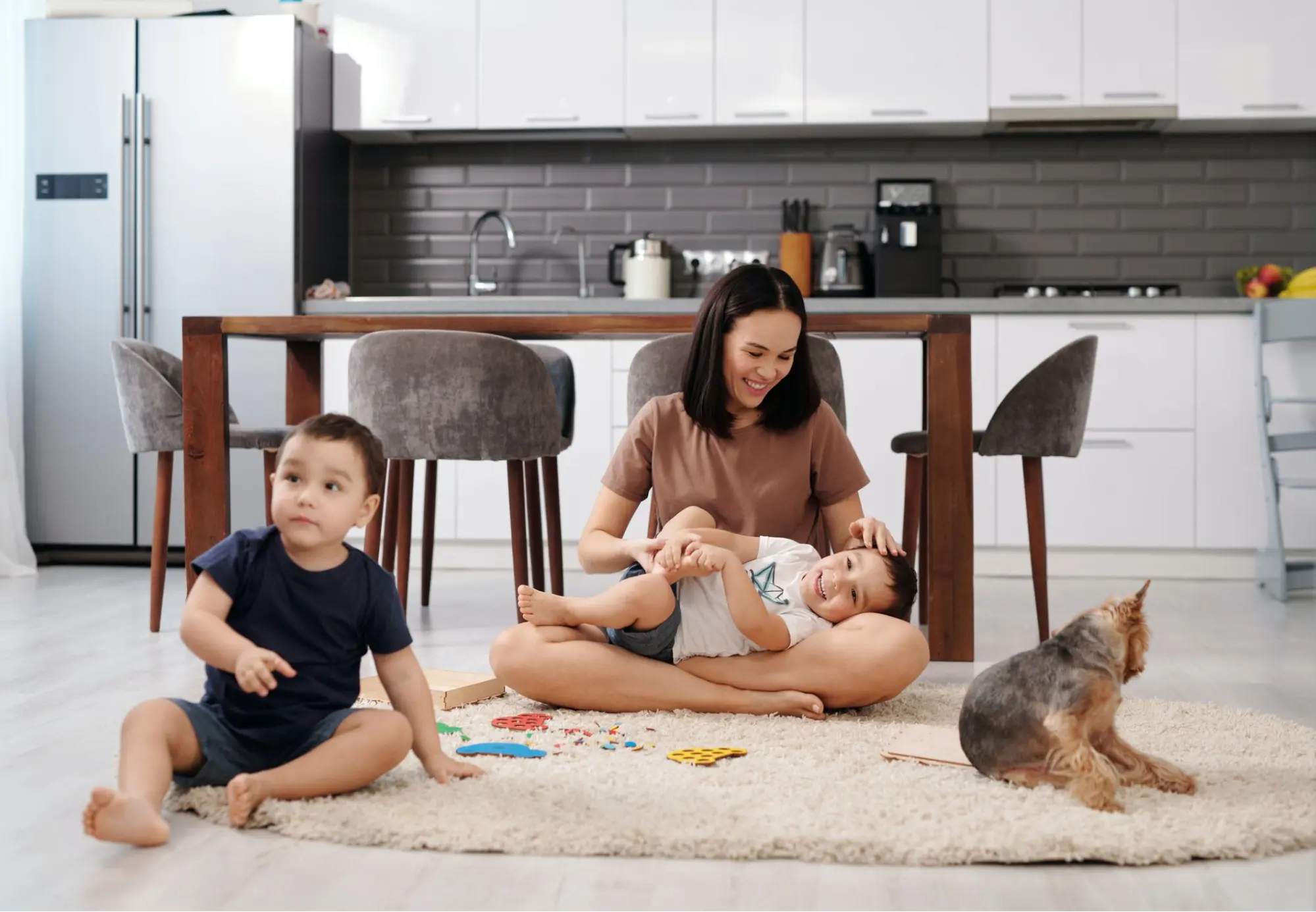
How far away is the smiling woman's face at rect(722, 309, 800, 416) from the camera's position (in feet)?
6.64

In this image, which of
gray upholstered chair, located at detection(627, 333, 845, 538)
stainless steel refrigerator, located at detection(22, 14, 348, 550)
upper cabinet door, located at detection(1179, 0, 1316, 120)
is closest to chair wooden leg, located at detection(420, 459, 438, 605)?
gray upholstered chair, located at detection(627, 333, 845, 538)

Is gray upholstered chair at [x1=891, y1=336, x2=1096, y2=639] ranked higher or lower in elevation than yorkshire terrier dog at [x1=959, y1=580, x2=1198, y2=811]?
higher

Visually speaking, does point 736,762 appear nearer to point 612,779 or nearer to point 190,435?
point 612,779

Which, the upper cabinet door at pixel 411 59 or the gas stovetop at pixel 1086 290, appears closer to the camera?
the gas stovetop at pixel 1086 290

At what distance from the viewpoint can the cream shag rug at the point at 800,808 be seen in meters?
1.34

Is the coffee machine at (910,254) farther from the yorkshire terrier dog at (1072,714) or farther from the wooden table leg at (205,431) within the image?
the yorkshire terrier dog at (1072,714)

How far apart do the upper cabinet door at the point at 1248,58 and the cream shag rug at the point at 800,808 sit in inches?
126

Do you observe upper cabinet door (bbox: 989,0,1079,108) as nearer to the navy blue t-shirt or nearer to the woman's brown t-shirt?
the woman's brown t-shirt

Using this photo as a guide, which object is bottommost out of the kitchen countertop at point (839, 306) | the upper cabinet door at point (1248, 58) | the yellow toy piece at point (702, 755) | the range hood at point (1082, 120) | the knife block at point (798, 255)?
the yellow toy piece at point (702, 755)

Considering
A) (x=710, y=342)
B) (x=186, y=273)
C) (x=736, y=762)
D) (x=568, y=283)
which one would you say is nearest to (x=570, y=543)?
(x=568, y=283)

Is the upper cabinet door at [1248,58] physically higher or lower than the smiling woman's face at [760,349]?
higher

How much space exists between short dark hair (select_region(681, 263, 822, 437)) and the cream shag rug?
1.81 feet

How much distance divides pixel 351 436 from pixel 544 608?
0.59 metres

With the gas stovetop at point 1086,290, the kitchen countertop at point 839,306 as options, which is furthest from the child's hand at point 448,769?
the gas stovetop at point 1086,290
